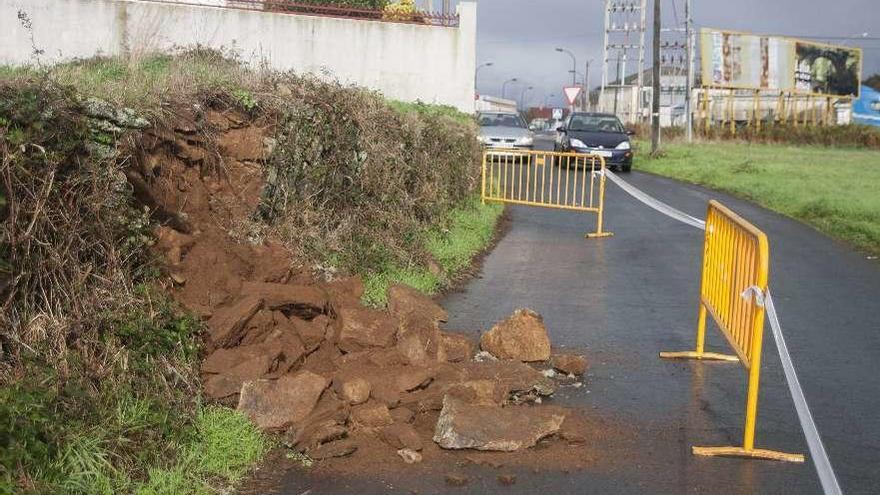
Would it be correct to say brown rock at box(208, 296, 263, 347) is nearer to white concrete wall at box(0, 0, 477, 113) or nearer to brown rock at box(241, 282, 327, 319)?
brown rock at box(241, 282, 327, 319)

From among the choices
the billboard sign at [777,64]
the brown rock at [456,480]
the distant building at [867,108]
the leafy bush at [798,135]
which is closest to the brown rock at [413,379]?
the brown rock at [456,480]

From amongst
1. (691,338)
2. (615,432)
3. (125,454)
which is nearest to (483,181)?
(691,338)

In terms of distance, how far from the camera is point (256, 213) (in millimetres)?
9188

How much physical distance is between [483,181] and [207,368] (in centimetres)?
1331

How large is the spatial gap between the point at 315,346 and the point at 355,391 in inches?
32.2

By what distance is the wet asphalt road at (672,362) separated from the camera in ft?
18.9

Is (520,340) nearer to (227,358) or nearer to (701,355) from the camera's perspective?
(701,355)

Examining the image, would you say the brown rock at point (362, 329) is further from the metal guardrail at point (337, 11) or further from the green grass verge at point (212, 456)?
the metal guardrail at point (337, 11)

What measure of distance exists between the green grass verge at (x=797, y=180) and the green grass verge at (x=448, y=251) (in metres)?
5.86

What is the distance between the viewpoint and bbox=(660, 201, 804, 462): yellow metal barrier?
20.0ft

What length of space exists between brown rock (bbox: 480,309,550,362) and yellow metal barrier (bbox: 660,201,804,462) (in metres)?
1.19

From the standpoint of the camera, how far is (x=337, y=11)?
26.2m

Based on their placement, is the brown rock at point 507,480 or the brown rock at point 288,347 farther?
the brown rock at point 288,347

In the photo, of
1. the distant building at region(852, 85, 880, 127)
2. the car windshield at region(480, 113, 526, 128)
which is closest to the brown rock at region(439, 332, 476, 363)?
the car windshield at region(480, 113, 526, 128)
